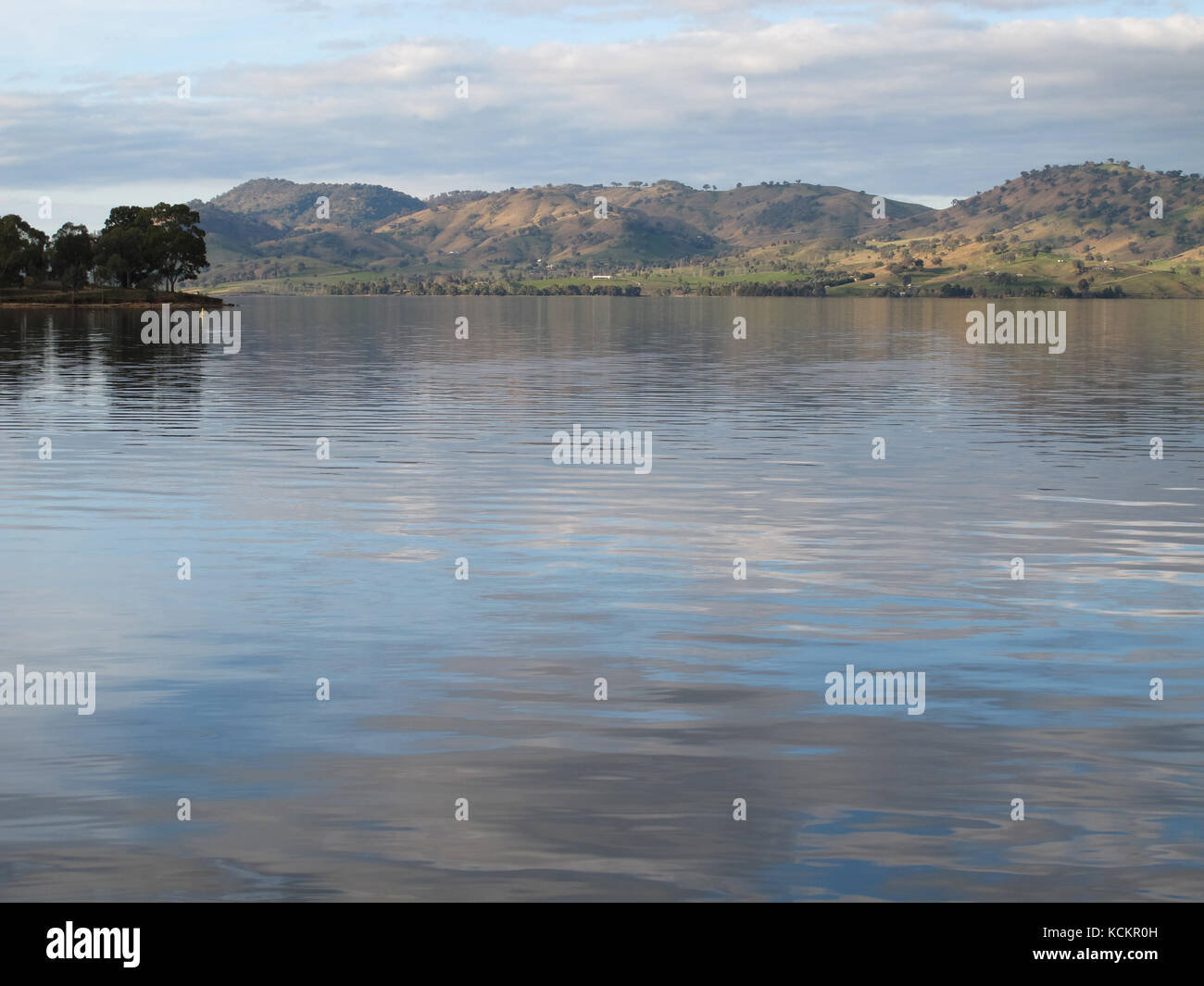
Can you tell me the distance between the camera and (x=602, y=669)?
23734mm

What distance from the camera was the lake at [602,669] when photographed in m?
15.7

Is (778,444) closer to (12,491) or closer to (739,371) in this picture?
(12,491)

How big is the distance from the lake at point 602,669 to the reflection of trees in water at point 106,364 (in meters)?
33.9

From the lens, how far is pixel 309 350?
150500 millimetres

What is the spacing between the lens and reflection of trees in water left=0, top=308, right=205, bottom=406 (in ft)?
298

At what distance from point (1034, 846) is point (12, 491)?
37.2m

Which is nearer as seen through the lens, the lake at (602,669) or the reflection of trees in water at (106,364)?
the lake at (602,669)

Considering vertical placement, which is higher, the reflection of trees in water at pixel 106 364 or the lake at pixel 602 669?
the reflection of trees in water at pixel 106 364

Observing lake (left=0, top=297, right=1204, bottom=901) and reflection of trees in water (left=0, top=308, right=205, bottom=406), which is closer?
lake (left=0, top=297, right=1204, bottom=901)

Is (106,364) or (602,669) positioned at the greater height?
(106,364)

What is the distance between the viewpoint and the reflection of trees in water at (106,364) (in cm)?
9069

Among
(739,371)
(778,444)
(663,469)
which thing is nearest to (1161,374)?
(739,371)

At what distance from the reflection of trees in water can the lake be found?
111ft

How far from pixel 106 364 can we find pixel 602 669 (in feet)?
337
